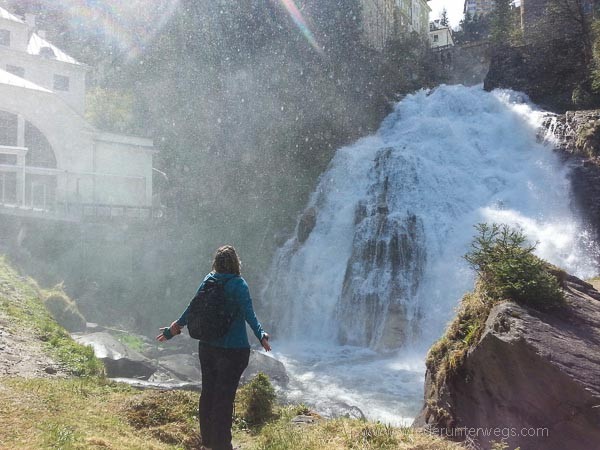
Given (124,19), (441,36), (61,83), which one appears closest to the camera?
(61,83)

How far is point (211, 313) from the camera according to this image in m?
4.42

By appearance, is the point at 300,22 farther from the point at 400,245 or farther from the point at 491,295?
the point at 491,295

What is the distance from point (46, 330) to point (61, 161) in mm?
16872

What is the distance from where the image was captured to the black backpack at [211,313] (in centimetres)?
439

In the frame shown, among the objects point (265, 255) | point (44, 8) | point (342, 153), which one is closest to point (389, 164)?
point (342, 153)

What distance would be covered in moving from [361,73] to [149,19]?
1818 centimetres

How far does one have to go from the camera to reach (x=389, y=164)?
23.4m

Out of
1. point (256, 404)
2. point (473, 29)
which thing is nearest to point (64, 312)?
point (256, 404)

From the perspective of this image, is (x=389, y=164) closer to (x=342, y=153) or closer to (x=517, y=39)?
(x=342, y=153)

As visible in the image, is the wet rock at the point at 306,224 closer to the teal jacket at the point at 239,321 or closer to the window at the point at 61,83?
the window at the point at 61,83

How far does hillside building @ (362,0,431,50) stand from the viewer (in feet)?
154

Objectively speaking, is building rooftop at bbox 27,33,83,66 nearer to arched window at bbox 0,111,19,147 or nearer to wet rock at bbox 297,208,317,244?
arched window at bbox 0,111,19,147

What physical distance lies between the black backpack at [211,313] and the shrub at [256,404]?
2.03m

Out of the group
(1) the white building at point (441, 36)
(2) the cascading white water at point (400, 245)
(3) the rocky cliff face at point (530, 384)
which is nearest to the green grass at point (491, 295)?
(3) the rocky cliff face at point (530, 384)
